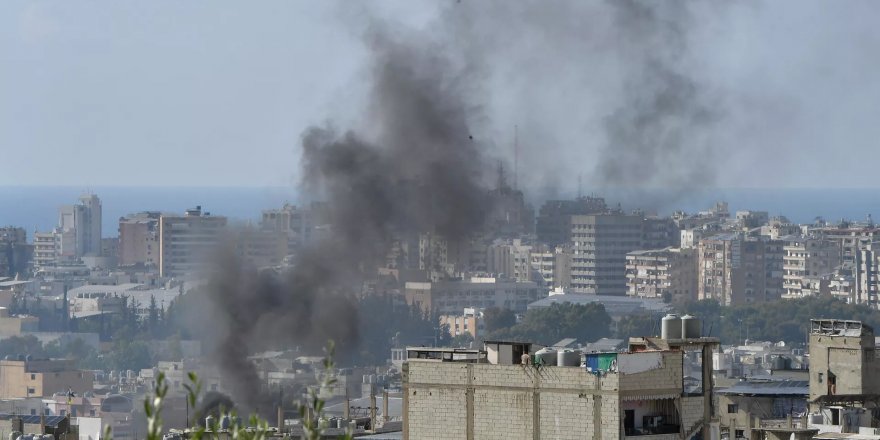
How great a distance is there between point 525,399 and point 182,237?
135 m

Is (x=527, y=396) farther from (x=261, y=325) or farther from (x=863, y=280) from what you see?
(x=863, y=280)

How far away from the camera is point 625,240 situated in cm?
15075

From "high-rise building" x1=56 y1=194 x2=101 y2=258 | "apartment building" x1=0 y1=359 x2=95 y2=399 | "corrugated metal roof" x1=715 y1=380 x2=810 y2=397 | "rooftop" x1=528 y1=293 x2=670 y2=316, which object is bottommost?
"apartment building" x1=0 y1=359 x2=95 y2=399

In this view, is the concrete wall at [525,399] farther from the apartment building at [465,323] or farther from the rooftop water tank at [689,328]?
the apartment building at [465,323]

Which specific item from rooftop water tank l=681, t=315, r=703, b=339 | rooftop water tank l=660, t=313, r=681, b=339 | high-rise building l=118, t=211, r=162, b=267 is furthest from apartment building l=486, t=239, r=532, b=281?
rooftop water tank l=660, t=313, r=681, b=339

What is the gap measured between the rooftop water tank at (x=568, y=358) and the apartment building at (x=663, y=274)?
118646 millimetres

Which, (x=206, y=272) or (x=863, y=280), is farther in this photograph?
(x=863, y=280)

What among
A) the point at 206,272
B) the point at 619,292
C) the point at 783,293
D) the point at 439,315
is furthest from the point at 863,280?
the point at 206,272

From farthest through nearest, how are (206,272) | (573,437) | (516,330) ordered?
(516,330)
(206,272)
(573,437)

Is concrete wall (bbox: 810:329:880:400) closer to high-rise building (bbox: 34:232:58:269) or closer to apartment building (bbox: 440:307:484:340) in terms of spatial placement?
apartment building (bbox: 440:307:484:340)

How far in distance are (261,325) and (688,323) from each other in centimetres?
4919

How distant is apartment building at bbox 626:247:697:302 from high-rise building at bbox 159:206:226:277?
21.4 meters

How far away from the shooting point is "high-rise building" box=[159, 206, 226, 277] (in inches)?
5674

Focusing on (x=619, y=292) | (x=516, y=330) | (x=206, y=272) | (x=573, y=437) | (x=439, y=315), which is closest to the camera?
(x=573, y=437)
